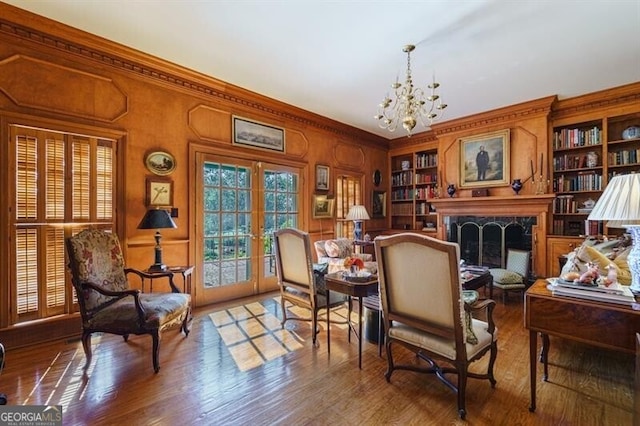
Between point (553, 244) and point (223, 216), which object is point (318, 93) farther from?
point (553, 244)

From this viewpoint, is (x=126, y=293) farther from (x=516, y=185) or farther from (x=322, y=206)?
(x=516, y=185)

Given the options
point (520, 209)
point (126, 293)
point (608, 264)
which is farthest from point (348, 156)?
point (126, 293)

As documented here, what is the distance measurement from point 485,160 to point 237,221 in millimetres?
4345

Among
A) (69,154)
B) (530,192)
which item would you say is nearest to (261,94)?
(69,154)

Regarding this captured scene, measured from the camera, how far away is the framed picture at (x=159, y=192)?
341cm

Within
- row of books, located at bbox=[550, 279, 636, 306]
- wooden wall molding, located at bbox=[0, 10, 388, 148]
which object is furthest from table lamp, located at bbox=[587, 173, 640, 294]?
wooden wall molding, located at bbox=[0, 10, 388, 148]

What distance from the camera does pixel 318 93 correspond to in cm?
423

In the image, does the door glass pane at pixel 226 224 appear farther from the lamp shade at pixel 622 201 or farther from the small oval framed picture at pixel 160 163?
the lamp shade at pixel 622 201

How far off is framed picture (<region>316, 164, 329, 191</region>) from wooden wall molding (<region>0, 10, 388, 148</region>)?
0.77 meters

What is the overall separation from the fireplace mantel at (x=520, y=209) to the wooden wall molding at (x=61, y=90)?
525 cm

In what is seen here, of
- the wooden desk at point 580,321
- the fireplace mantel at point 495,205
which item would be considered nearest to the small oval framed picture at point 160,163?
the wooden desk at point 580,321

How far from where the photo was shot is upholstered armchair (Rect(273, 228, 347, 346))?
2701mm

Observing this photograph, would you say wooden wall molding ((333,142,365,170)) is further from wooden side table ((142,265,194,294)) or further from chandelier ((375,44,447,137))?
wooden side table ((142,265,194,294))

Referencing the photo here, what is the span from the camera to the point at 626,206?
5.19 ft
